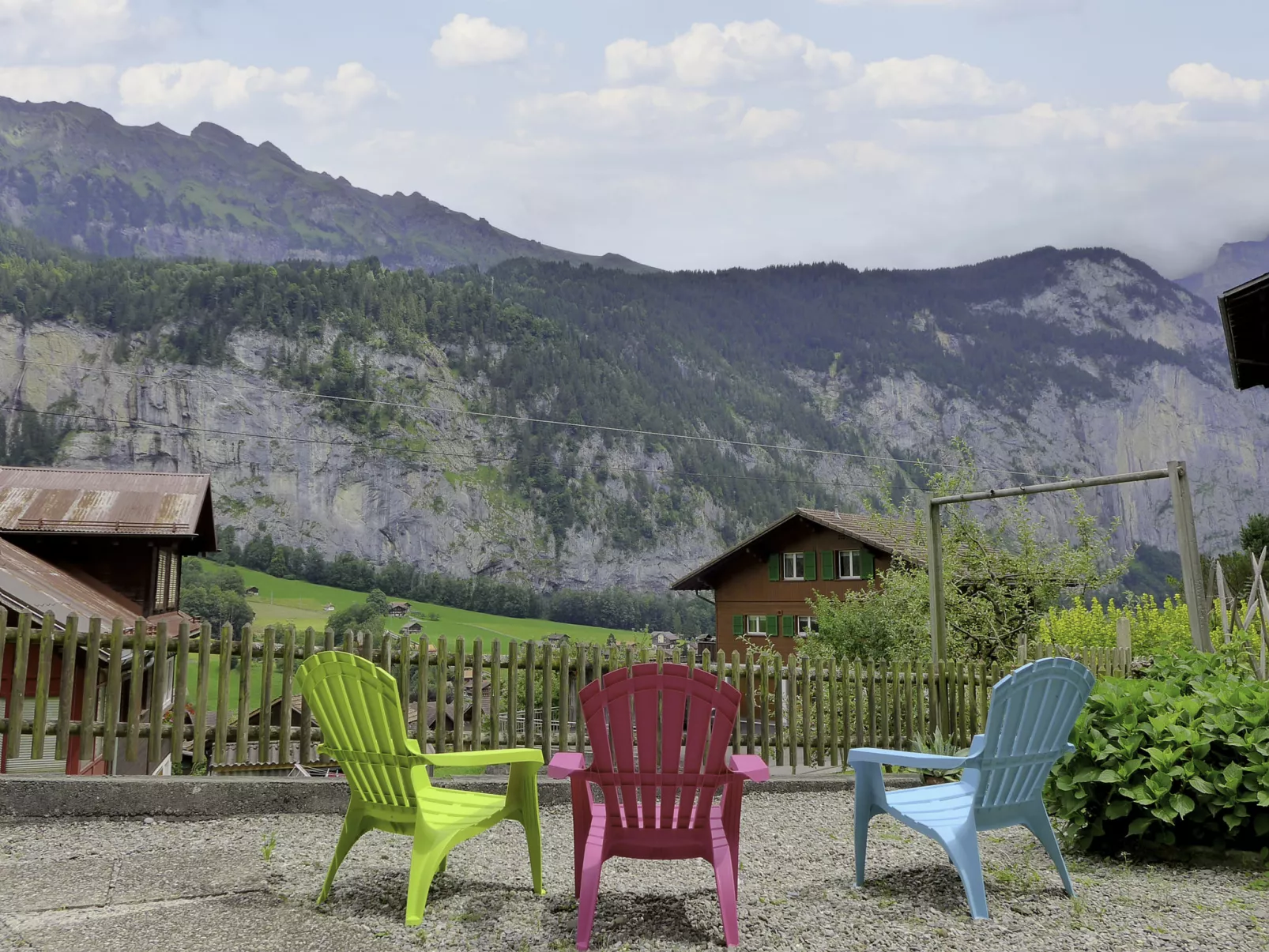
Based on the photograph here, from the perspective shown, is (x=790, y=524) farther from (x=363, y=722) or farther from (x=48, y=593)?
(x=363, y=722)

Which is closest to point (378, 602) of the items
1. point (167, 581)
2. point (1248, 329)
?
point (167, 581)

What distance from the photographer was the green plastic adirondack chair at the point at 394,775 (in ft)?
12.7

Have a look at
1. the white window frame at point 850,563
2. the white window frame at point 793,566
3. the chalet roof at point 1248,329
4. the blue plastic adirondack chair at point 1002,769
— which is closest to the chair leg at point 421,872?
the blue plastic adirondack chair at point 1002,769

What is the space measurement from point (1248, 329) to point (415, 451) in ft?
448

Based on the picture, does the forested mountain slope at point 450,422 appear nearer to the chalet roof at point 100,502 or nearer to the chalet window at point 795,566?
the chalet window at point 795,566

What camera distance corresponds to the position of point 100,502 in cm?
2188

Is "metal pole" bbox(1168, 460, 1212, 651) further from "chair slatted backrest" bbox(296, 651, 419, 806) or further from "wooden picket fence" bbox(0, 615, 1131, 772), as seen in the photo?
"chair slatted backrest" bbox(296, 651, 419, 806)

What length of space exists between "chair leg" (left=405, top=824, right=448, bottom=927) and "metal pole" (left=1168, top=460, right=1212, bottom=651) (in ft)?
22.0

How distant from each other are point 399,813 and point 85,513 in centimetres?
2029

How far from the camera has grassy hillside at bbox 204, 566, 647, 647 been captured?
109 metres

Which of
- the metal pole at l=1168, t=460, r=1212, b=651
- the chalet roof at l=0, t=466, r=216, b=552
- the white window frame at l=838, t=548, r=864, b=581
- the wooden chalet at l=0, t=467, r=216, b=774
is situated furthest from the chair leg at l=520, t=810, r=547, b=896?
the white window frame at l=838, t=548, r=864, b=581

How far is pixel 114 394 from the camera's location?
133m

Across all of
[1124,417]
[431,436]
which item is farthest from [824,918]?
[1124,417]

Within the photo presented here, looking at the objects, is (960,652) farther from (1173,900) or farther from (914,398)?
(914,398)
